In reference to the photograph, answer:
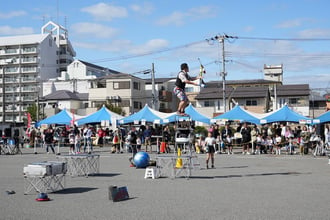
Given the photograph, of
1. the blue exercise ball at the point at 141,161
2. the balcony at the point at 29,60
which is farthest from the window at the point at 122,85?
the blue exercise ball at the point at 141,161

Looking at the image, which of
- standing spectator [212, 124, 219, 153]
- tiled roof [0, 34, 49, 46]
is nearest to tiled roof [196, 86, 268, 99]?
standing spectator [212, 124, 219, 153]

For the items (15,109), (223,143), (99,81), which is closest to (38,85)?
(15,109)

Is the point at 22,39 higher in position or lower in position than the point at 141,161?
higher

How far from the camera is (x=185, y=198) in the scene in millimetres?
10281

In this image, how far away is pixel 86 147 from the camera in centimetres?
3164

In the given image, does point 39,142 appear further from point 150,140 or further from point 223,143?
point 223,143

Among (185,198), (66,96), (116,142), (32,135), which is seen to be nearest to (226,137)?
(116,142)

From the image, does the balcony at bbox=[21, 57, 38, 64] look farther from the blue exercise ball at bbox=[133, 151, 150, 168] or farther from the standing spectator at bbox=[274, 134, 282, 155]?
the blue exercise ball at bbox=[133, 151, 150, 168]

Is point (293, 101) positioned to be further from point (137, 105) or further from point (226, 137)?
point (226, 137)

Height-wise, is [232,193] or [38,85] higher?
[38,85]

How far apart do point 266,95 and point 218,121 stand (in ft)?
95.4

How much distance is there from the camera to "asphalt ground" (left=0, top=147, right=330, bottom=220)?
332 inches

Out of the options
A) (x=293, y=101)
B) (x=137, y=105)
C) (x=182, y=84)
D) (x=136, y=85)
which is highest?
(x=136, y=85)

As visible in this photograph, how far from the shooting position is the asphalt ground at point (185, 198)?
332 inches
